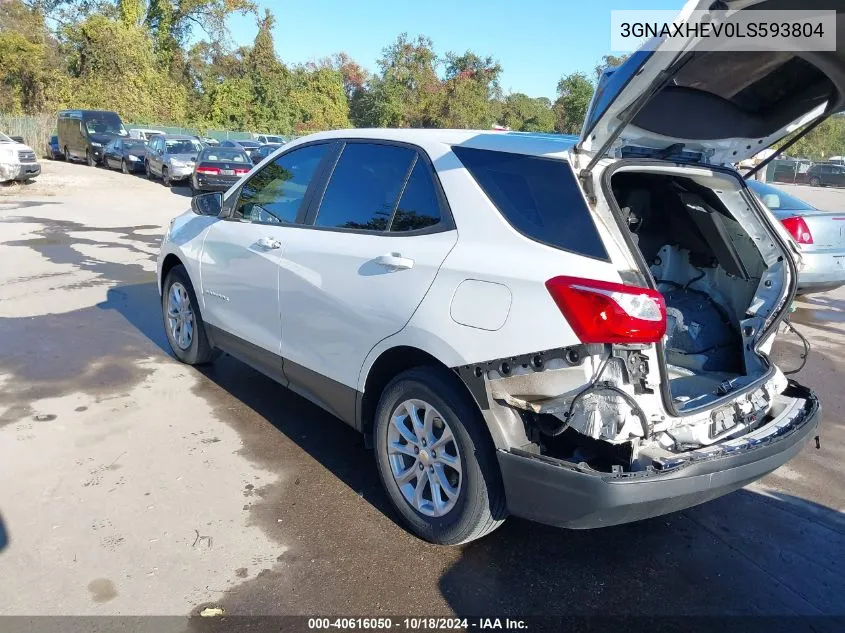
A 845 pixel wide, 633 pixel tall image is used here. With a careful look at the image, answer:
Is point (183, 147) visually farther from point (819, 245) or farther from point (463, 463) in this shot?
point (463, 463)

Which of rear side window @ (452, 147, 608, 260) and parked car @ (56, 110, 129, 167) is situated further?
parked car @ (56, 110, 129, 167)

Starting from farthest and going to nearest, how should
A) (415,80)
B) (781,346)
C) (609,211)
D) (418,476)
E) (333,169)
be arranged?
(415,80) → (781,346) → (333,169) → (418,476) → (609,211)

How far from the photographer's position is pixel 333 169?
400cm

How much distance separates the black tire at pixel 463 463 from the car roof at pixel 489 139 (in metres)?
1.06

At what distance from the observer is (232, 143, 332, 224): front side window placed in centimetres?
421

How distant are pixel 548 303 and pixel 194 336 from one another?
143 inches

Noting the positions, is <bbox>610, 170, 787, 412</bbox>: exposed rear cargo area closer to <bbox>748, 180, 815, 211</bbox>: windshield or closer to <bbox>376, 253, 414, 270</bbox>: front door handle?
<bbox>376, 253, 414, 270</bbox>: front door handle

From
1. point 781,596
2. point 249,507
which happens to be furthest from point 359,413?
point 781,596

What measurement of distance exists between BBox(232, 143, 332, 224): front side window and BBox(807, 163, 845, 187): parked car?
4173cm

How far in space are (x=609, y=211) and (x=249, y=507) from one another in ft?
7.70

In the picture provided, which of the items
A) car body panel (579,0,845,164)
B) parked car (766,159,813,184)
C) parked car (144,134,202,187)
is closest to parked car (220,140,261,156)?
parked car (144,134,202,187)

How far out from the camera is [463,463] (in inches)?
119

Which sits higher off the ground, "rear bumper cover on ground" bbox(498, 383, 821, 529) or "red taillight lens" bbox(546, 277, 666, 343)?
"red taillight lens" bbox(546, 277, 666, 343)

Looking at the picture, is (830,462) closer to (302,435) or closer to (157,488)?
(302,435)
